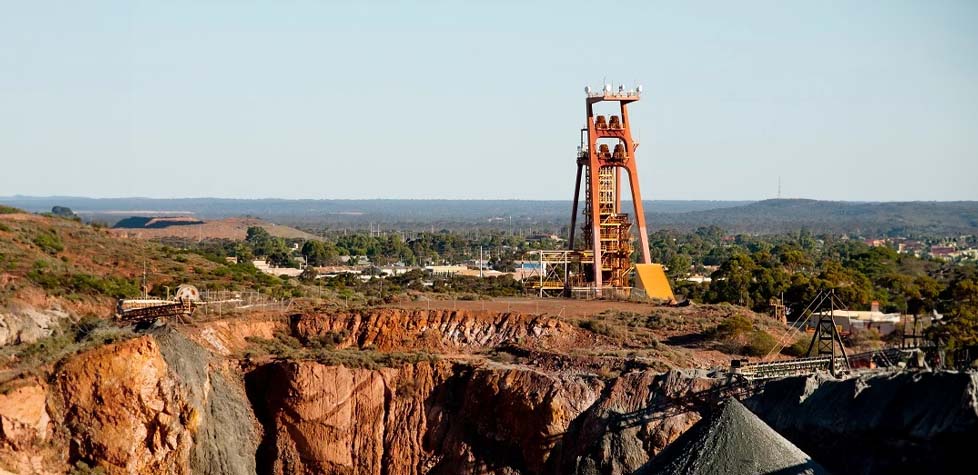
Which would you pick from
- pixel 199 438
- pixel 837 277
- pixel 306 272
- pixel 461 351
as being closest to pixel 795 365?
pixel 461 351

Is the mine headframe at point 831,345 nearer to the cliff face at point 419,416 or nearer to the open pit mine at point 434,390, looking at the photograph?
the open pit mine at point 434,390

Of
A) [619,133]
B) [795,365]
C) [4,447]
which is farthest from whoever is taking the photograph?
[619,133]

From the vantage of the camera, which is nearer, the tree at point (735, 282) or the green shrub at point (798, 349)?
the green shrub at point (798, 349)

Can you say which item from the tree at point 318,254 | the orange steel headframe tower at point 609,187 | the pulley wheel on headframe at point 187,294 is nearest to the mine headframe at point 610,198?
the orange steel headframe tower at point 609,187

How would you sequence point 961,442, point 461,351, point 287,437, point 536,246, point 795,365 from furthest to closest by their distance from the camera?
point 536,246, point 461,351, point 287,437, point 795,365, point 961,442

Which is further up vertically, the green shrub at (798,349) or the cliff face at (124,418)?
the green shrub at (798,349)

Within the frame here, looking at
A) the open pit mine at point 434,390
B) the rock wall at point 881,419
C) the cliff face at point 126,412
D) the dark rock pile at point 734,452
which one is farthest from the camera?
the cliff face at point 126,412

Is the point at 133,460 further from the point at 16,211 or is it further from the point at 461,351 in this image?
the point at 16,211

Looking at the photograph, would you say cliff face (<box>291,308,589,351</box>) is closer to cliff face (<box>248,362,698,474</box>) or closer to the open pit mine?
the open pit mine

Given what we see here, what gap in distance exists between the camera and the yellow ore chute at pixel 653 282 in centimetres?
6044

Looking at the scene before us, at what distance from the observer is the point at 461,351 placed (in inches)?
1984

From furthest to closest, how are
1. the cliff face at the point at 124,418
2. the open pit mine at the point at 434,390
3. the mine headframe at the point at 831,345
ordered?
the mine headframe at the point at 831,345, the cliff face at the point at 124,418, the open pit mine at the point at 434,390

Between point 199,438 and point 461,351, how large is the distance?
33.9 ft

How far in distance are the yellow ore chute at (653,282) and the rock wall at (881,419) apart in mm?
22185
